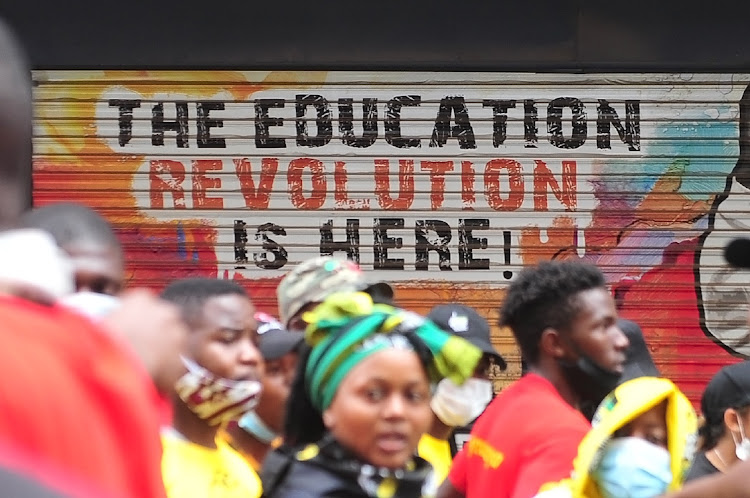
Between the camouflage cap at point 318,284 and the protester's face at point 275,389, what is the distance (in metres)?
0.31

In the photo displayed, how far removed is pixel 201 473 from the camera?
10.5 feet

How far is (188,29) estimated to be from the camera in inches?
283

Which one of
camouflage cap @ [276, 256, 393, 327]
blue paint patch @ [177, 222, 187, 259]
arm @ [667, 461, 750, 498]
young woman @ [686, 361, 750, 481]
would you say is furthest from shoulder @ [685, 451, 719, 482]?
blue paint patch @ [177, 222, 187, 259]

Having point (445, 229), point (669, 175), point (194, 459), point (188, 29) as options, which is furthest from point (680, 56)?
point (194, 459)

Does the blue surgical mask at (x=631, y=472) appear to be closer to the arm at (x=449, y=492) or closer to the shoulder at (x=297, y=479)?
the shoulder at (x=297, y=479)

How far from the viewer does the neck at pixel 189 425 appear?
3275 mm

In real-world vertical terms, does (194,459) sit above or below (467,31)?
below

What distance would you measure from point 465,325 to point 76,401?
12.5 ft

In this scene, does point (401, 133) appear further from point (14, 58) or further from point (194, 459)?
point (14, 58)

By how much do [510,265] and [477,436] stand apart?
Answer: 3.52 meters

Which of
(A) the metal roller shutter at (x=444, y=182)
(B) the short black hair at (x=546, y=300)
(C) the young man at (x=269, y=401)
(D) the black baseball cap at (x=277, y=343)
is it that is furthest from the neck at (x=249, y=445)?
(A) the metal roller shutter at (x=444, y=182)

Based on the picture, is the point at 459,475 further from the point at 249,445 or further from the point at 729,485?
the point at 729,485

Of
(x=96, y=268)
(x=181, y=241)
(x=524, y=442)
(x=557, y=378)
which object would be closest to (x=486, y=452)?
(x=524, y=442)

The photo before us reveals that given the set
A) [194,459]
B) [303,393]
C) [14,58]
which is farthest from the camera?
[194,459]
